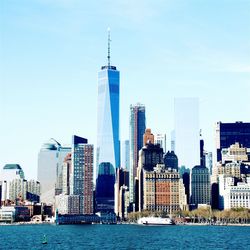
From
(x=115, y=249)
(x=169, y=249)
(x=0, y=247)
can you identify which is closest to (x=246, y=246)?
(x=169, y=249)

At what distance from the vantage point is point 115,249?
4924 inches

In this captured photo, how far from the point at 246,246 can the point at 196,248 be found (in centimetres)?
1291

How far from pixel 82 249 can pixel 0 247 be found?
18512 mm

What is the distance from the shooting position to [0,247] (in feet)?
427

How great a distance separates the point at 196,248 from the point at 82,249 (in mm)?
23452

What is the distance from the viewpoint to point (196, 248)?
12838 centimetres

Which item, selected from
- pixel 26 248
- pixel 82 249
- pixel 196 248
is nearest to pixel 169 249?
pixel 196 248

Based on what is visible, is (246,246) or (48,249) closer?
(48,249)

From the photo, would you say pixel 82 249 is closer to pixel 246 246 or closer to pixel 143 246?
pixel 143 246

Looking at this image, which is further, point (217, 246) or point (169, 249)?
point (217, 246)

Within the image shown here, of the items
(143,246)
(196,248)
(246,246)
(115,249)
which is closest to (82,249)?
(115,249)

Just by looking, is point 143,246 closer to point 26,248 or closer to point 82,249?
point 82,249

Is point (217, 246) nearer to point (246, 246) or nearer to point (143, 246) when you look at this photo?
point (246, 246)

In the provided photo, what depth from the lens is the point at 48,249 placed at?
126m
